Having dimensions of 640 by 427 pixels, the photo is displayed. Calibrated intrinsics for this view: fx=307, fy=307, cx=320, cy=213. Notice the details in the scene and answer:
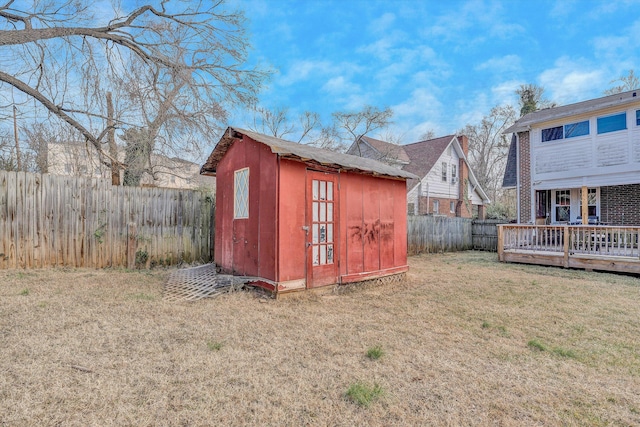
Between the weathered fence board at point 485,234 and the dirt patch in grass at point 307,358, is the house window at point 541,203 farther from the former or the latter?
the dirt patch in grass at point 307,358

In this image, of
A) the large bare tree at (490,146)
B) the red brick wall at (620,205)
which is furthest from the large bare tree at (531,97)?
the red brick wall at (620,205)

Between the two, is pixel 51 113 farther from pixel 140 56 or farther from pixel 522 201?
pixel 522 201

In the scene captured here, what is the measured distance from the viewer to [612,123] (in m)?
10.9

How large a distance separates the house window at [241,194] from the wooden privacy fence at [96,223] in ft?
7.44

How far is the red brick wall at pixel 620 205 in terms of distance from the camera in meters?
11.1

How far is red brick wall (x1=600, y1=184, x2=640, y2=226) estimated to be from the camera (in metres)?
11.1

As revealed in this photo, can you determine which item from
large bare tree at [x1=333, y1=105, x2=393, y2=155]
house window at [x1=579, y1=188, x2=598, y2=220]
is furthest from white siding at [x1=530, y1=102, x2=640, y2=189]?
large bare tree at [x1=333, y1=105, x2=393, y2=155]

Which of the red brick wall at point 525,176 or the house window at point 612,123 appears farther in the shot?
the red brick wall at point 525,176

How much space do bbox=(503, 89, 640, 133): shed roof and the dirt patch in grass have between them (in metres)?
8.42

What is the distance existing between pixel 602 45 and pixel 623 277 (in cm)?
1322

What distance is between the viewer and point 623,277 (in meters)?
7.93

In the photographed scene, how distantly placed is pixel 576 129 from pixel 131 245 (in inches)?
611

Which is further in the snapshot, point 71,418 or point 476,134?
point 476,134

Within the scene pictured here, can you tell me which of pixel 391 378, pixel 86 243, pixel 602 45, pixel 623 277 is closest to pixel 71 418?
pixel 391 378
